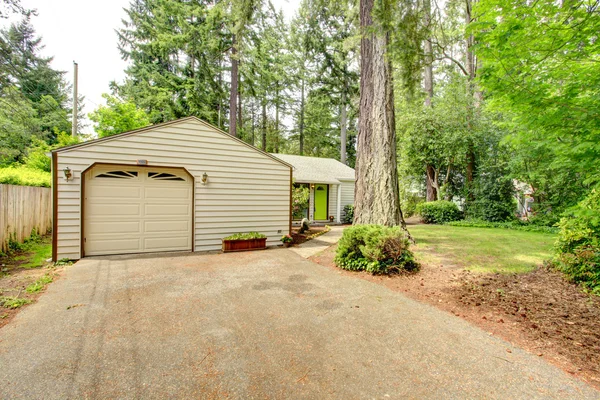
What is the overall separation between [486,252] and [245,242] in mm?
6038

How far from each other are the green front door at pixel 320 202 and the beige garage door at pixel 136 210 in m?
8.17

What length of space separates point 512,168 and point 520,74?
8.83 m

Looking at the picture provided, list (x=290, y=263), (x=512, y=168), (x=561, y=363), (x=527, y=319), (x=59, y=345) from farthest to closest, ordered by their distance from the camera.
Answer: (x=512, y=168) < (x=290, y=263) < (x=527, y=319) < (x=59, y=345) < (x=561, y=363)

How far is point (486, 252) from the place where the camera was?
6.31 meters

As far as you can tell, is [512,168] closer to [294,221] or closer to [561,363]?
[294,221]

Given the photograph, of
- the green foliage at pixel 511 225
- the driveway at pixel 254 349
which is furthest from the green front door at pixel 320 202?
the driveway at pixel 254 349

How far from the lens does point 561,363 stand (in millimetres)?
2301

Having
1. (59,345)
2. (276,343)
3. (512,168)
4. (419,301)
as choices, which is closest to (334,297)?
(419,301)

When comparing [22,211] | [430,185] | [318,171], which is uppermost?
[318,171]

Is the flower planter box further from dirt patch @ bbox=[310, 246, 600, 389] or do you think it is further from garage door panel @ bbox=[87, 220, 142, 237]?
dirt patch @ bbox=[310, 246, 600, 389]

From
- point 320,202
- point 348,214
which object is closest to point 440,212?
A: point 348,214

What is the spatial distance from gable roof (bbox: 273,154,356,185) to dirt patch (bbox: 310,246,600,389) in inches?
340

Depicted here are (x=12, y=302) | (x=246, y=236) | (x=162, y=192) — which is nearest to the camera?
(x=12, y=302)

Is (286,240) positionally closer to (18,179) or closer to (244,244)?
(244,244)
